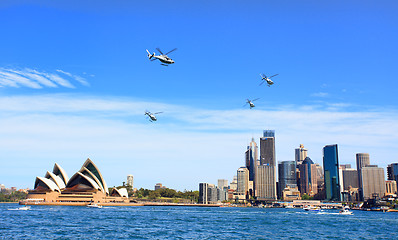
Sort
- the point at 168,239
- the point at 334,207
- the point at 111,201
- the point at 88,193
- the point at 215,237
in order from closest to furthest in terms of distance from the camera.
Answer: the point at 168,239, the point at 215,237, the point at 88,193, the point at 111,201, the point at 334,207

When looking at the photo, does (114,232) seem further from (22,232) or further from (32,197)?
(32,197)

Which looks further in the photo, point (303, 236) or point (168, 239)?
point (303, 236)

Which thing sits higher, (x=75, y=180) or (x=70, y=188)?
(x=75, y=180)

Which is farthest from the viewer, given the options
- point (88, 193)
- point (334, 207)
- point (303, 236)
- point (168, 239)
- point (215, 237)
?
point (334, 207)

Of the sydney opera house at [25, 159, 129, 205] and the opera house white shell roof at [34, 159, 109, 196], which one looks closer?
the sydney opera house at [25, 159, 129, 205]

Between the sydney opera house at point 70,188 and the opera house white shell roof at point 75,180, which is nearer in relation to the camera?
the sydney opera house at point 70,188

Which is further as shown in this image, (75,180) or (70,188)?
(75,180)

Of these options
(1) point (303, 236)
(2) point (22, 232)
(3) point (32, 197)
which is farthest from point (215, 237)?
(3) point (32, 197)
